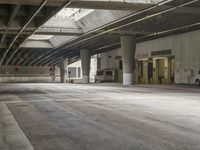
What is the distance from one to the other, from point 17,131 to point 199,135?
195 inches

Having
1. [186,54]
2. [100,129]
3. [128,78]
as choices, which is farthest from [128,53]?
[100,129]

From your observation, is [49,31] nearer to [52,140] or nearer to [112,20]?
[112,20]

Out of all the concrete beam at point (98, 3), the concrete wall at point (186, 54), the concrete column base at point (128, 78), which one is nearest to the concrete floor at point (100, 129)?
the concrete beam at point (98, 3)

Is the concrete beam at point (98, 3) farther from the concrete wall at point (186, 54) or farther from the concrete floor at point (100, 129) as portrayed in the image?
the concrete wall at point (186, 54)

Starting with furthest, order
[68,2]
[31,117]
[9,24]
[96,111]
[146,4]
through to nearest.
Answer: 1. [9,24]
2. [146,4]
3. [68,2]
4. [96,111]
5. [31,117]

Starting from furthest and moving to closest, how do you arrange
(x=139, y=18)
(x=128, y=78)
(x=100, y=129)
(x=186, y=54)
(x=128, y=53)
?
(x=128, y=78) → (x=128, y=53) → (x=186, y=54) → (x=139, y=18) → (x=100, y=129)

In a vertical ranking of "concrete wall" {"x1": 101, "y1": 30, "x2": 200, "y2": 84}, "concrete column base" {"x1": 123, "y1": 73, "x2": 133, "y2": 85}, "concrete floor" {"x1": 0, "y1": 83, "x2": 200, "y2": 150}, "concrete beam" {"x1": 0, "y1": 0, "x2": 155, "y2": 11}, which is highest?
"concrete beam" {"x1": 0, "y1": 0, "x2": 155, "y2": 11}

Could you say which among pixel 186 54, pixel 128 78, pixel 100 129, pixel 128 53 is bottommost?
pixel 100 129

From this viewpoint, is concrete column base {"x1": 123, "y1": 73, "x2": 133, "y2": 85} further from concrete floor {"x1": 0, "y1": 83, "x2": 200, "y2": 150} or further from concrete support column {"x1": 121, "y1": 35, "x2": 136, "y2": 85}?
concrete floor {"x1": 0, "y1": 83, "x2": 200, "y2": 150}

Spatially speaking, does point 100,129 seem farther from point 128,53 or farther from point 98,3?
point 128,53

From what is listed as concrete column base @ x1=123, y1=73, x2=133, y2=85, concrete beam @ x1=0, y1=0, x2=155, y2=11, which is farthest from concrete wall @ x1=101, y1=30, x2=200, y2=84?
concrete beam @ x1=0, y1=0, x2=155, y2=11

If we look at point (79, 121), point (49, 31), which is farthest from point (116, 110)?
point (49, 31)

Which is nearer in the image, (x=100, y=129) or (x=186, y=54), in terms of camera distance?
(x=100, y=129)

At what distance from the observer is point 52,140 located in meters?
9.77
